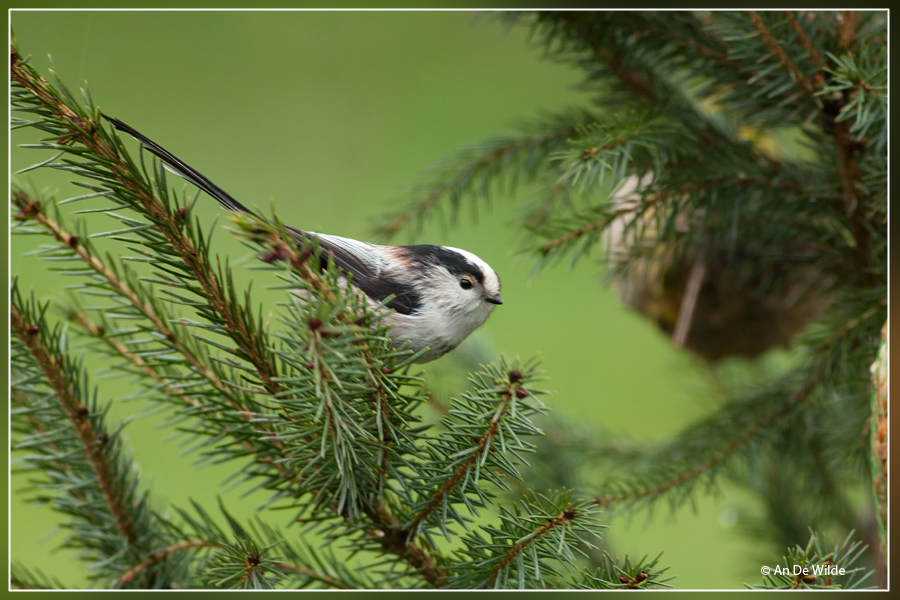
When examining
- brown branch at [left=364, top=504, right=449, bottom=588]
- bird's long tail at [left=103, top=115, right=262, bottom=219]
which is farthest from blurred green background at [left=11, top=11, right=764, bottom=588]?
brown branch at [left=364, top=504, right=449, bottom=588]

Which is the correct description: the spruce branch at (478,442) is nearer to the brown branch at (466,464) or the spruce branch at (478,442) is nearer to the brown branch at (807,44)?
the brown branch at (466,464)

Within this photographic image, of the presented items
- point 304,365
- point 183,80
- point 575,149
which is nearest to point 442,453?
point 304,365

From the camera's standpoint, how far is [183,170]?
531mm

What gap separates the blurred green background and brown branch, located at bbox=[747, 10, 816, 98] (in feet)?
0.84

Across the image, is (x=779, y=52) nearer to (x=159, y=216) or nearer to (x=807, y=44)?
(x=807, y=44)

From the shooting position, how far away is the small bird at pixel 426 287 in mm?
615

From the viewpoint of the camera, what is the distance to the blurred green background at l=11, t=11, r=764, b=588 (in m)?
0.67

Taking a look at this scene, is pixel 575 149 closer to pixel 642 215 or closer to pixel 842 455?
pixel 642 215

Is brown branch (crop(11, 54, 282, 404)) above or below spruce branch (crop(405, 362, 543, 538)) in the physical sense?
above

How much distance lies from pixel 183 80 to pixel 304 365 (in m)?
0.47

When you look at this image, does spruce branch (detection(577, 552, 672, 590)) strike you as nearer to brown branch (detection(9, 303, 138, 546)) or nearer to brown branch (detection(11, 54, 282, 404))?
brown branch (detection(11, 54, 282, 404))

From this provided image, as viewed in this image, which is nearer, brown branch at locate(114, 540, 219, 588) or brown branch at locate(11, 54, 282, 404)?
brown branch at locate(11, 54, 282, 404)

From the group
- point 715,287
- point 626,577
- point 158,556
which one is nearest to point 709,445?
point 715,287

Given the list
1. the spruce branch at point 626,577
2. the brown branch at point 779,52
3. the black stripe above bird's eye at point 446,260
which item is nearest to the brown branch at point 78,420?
the black stripe above bird's eye at point 446,260
